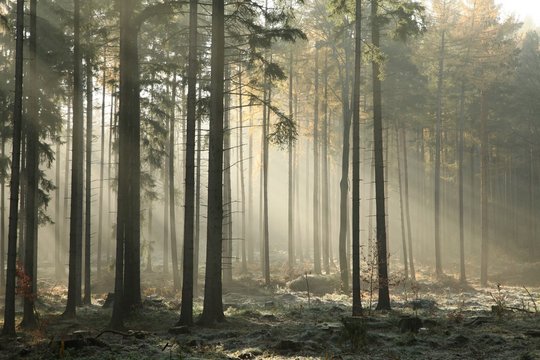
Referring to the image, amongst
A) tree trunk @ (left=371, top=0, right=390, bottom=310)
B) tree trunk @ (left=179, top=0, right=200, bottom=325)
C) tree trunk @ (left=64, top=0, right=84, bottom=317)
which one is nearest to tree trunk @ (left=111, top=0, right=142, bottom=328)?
tree trunk @ (left=64, top=0, right=84, bottom=317)

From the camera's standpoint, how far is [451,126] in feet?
123

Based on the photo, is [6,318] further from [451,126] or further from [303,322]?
[451,126]

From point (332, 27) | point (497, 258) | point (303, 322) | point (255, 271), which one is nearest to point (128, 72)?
point (303, 322)

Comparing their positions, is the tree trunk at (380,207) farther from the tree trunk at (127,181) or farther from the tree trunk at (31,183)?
the tree trunk at (31,183)

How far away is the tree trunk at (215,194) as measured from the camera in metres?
14.0

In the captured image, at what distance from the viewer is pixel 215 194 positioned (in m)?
14.0

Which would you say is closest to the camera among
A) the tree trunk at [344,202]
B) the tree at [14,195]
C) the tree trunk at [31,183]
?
the tree at [14,195]

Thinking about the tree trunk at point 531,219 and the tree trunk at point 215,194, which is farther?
the tree trunk at point 531,219

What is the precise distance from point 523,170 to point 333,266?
2216 cm

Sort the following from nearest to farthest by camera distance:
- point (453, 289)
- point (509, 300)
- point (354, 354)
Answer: point (354, 354)
point (509, 300)
point (453, 289)

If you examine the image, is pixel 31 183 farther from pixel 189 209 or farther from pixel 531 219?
pixel 531 219

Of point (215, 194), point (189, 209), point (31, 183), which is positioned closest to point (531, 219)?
point (215, 194)

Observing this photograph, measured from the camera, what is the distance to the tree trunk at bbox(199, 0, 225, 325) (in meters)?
14.0

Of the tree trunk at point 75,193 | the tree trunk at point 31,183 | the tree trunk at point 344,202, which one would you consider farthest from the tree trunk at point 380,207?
the tree trunk at point 31,183
